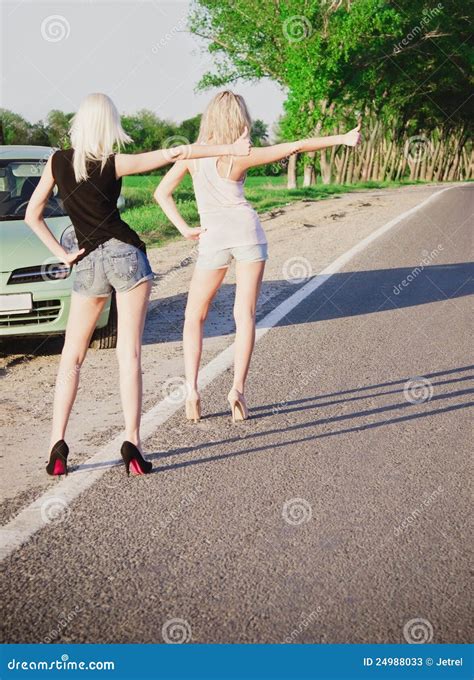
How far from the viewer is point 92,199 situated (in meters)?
4.34

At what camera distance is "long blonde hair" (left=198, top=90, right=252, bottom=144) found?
16.1ft

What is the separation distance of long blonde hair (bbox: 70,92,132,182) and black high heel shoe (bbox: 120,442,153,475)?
50.2 inches

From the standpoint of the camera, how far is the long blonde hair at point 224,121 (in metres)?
4.91

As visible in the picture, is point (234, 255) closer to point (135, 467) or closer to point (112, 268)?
point (112, 268)

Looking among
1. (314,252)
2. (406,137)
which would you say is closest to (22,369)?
(314,252)

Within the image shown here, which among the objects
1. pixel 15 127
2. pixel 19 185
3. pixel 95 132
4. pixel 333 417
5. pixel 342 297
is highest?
pixel 95 132

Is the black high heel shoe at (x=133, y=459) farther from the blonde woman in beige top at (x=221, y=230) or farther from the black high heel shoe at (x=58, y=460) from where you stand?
the blonde woman in beige top at (x=221, y=230)

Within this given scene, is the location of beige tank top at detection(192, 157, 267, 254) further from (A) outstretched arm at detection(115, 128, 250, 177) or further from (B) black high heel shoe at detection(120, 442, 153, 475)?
(B) black high heel shoe at detection(120, 442, 153, 475)

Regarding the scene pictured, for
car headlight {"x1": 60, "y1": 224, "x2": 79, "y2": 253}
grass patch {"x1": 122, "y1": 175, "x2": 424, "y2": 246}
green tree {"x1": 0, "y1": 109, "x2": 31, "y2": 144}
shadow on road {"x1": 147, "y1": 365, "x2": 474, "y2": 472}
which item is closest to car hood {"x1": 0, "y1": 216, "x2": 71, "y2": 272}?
car headlight {"x1": 60, "y1": 224, "x2": 79, "y2": 253}

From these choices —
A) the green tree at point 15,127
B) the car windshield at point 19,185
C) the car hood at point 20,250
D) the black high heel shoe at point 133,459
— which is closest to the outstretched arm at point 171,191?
the black high heel shoe at point 133,459

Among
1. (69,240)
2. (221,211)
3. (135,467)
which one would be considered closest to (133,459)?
(135,467)

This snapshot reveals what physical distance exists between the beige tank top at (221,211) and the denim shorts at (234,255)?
1.0 inches

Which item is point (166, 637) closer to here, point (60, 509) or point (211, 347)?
point (60, 509)

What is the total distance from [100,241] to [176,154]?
0.58 m
